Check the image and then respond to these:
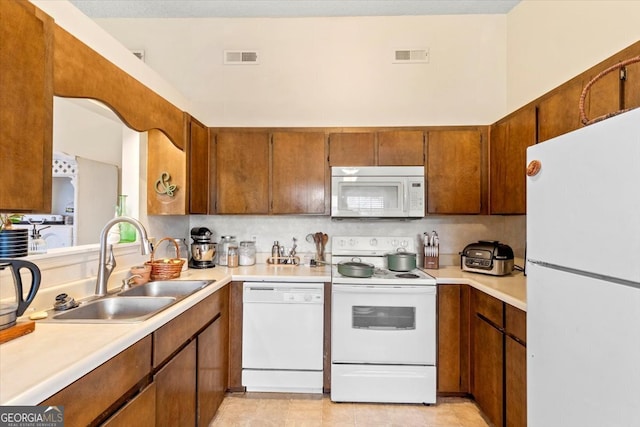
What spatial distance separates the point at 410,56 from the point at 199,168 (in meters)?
2.28

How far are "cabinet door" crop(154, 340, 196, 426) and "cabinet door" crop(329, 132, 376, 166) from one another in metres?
1.83

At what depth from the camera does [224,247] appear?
2.84 metres

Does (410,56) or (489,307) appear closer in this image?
(489,307)

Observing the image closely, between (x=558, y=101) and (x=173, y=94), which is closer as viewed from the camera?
(x=558, y=101)

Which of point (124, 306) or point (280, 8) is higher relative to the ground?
Answer: point (280, 8)

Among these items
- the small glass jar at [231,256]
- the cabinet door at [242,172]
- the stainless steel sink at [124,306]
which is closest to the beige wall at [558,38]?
the cabinet door at [242,172]

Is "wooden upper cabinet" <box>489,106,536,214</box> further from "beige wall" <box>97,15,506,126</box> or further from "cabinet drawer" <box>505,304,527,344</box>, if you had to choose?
"cabinet drawer" <box>505,304,527,344</box>

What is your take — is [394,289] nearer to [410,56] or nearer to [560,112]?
[560,112]

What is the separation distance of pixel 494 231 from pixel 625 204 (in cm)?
228

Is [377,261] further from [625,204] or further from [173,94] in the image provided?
[173,94]

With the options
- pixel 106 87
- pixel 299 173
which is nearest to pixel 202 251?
pixel 299 173

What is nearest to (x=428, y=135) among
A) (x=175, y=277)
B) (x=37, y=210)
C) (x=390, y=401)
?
(x=390, y=401)

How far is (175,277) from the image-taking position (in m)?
2.17

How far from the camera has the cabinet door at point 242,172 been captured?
2.75m
